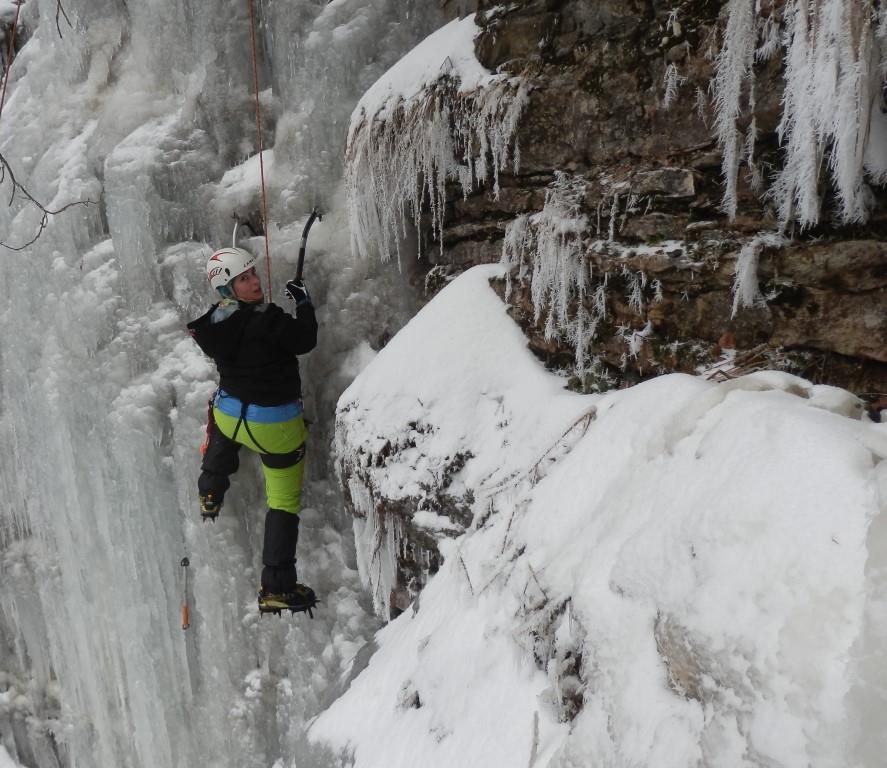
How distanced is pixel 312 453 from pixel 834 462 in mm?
3403

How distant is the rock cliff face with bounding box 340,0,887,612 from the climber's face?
4.03 feet

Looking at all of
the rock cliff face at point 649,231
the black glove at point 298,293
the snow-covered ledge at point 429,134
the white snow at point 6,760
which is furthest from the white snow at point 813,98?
the white snow at point 6,760

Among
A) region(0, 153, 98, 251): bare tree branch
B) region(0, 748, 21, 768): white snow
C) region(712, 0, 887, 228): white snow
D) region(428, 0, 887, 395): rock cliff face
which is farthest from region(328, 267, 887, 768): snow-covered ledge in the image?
region(0, 748, 21, 768): white snow

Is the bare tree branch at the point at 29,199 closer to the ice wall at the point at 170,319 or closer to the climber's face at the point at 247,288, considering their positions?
the ice wall at the point at 170,319

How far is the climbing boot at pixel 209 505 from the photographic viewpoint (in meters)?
3.82

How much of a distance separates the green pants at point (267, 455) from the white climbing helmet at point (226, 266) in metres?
0.77

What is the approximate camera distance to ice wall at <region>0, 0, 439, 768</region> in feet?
13.3

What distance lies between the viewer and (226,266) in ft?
11.5

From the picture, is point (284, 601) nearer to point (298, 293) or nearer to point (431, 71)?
point (298, 293)

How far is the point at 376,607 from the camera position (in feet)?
12.0

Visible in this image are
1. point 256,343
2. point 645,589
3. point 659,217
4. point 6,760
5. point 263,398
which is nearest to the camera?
point 645,589

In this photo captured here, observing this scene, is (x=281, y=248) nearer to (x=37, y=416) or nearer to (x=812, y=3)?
(x=37, y=416)

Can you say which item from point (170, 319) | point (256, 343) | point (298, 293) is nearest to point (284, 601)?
point (256, 343)

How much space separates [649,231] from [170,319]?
10.6ft
